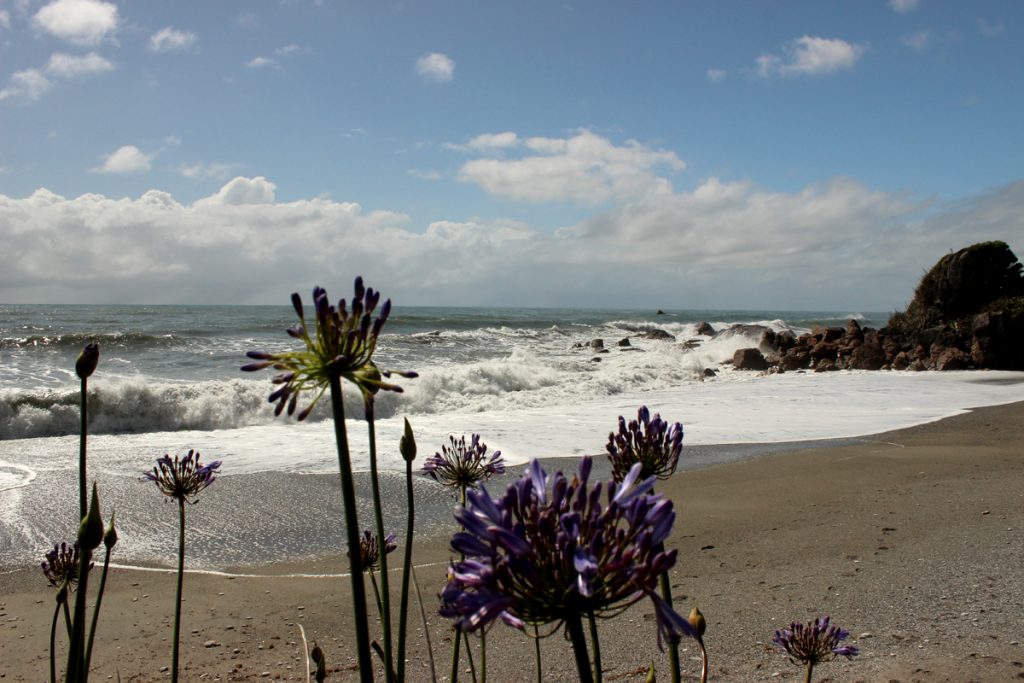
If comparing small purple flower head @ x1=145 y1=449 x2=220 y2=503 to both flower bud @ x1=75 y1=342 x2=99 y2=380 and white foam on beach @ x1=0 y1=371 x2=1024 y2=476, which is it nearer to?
flower bud @ x1=75 y1=342 x2=99 y2=380

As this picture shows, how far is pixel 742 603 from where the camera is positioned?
455cm

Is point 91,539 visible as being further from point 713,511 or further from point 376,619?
point 713,511

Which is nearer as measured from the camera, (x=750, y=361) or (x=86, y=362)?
(x=86, y=362)

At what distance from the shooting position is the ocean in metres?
7.01

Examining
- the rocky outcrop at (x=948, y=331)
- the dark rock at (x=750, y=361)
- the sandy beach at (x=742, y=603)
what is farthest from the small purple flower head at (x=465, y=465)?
the dark rock at (x=750, y=361)

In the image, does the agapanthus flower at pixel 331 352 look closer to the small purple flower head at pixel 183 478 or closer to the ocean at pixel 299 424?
the small purple flower head at pixel 183 478

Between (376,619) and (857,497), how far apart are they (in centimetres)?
484

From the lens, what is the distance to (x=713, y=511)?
7.08 m

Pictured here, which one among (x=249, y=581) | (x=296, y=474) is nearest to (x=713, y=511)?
(x=249, y=581)

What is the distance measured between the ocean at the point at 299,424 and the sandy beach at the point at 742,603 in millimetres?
980

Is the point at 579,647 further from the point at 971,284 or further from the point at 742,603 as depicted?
the point at 971,284

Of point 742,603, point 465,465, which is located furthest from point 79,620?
point 742,603

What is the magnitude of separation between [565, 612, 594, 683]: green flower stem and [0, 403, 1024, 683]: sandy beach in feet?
6.40

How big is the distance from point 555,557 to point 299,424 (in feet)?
42.0
